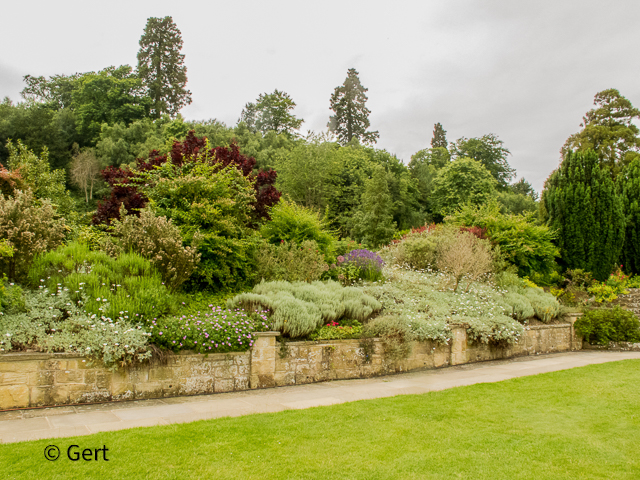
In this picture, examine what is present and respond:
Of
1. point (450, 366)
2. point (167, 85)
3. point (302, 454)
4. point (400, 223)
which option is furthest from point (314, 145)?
point (302, 454)

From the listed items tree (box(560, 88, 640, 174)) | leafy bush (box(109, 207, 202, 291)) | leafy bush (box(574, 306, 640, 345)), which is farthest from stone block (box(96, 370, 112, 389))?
tree (box(560, 88, 640, 174))

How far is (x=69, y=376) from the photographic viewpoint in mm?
5508

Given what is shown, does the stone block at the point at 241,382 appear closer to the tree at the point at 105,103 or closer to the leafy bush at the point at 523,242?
the leafy bush at the point at 523,242

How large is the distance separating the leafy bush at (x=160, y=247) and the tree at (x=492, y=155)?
145 feet

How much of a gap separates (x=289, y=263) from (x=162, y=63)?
4415 cm

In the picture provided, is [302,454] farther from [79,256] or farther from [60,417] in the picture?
[79,256]

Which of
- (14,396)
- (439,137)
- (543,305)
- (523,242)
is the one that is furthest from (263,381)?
(439,137)

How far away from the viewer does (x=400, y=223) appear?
34344 millimetres

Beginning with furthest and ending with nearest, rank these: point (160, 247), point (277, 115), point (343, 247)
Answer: point (277, 115), point (343, 247), point (160, 247)

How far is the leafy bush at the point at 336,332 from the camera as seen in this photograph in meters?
7.59

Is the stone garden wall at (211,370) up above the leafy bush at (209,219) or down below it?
below

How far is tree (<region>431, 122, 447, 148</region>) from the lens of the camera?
179ft

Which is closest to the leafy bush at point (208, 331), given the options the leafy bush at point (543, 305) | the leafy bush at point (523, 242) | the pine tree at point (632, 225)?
the leafy bush at point (543, 305)

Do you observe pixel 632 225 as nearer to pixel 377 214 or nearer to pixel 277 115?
pixel 377 214
